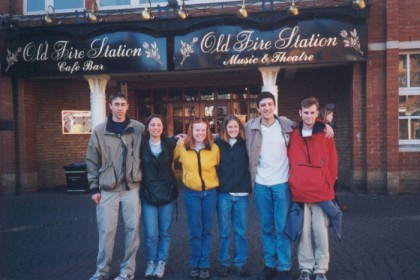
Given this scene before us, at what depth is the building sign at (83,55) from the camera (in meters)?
10.9

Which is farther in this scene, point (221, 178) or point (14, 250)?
point (14, 250)

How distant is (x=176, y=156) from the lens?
5012 mm

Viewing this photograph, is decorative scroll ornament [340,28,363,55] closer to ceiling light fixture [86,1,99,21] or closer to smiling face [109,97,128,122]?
ceiling light fixture [86,1,99,21]

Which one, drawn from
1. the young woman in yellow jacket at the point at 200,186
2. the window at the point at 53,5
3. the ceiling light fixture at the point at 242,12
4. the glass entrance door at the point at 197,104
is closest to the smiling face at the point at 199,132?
the young woman in yellow jacket at the point at 200,186

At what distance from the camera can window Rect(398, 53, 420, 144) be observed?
10.6m

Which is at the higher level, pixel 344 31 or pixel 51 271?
pixel 344 31

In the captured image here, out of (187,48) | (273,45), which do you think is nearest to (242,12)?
(273,45)

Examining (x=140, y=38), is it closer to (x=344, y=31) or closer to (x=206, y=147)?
(x=344, y=31)

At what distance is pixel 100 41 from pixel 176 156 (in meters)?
7.02

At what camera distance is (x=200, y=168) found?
4.80 m

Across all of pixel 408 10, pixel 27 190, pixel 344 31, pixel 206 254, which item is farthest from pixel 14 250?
pixel 408 10

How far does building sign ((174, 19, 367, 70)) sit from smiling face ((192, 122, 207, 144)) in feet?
20.0

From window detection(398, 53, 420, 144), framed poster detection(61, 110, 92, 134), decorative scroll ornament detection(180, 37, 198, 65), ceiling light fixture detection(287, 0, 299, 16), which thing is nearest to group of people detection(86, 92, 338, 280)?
ceiling light fixture detection(287, 0, 299, 16)

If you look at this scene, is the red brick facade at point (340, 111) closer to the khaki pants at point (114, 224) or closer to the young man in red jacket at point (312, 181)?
the young man in red jacket at point (312, 181)
